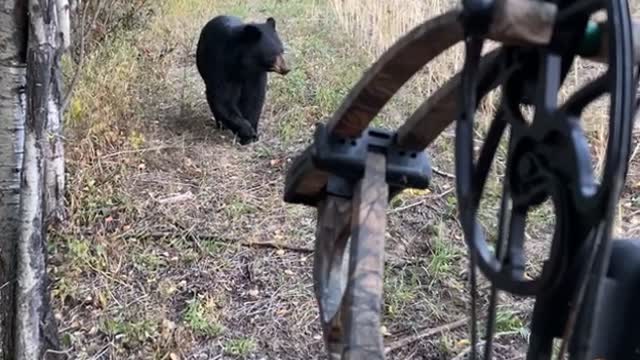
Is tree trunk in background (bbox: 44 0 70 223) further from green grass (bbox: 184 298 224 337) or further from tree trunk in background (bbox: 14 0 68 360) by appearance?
tree trunk in background (bbox: 14 0 68 360)

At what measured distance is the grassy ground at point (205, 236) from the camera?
2.98 metres

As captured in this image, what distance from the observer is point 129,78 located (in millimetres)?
4723

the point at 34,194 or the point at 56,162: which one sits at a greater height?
the point at 56,162

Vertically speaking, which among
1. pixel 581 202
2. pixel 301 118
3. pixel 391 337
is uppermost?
pixel 301 118

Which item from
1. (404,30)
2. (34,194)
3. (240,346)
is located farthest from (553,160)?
(404,30)

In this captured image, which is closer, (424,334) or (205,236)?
(424,334)

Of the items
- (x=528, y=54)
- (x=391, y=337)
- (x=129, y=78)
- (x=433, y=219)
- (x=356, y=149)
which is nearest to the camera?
(x=528, y=54)

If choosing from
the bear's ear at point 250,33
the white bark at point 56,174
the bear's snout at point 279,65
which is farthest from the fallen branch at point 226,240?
the bear's ear at point 250,33

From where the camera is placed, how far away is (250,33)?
183 inches

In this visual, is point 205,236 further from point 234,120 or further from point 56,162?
point 234,120

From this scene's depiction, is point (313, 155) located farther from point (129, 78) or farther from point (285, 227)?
point (129, 78)

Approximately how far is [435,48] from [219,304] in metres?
2.34

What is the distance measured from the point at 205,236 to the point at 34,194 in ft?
4.33

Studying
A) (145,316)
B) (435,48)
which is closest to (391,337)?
(145,316)
